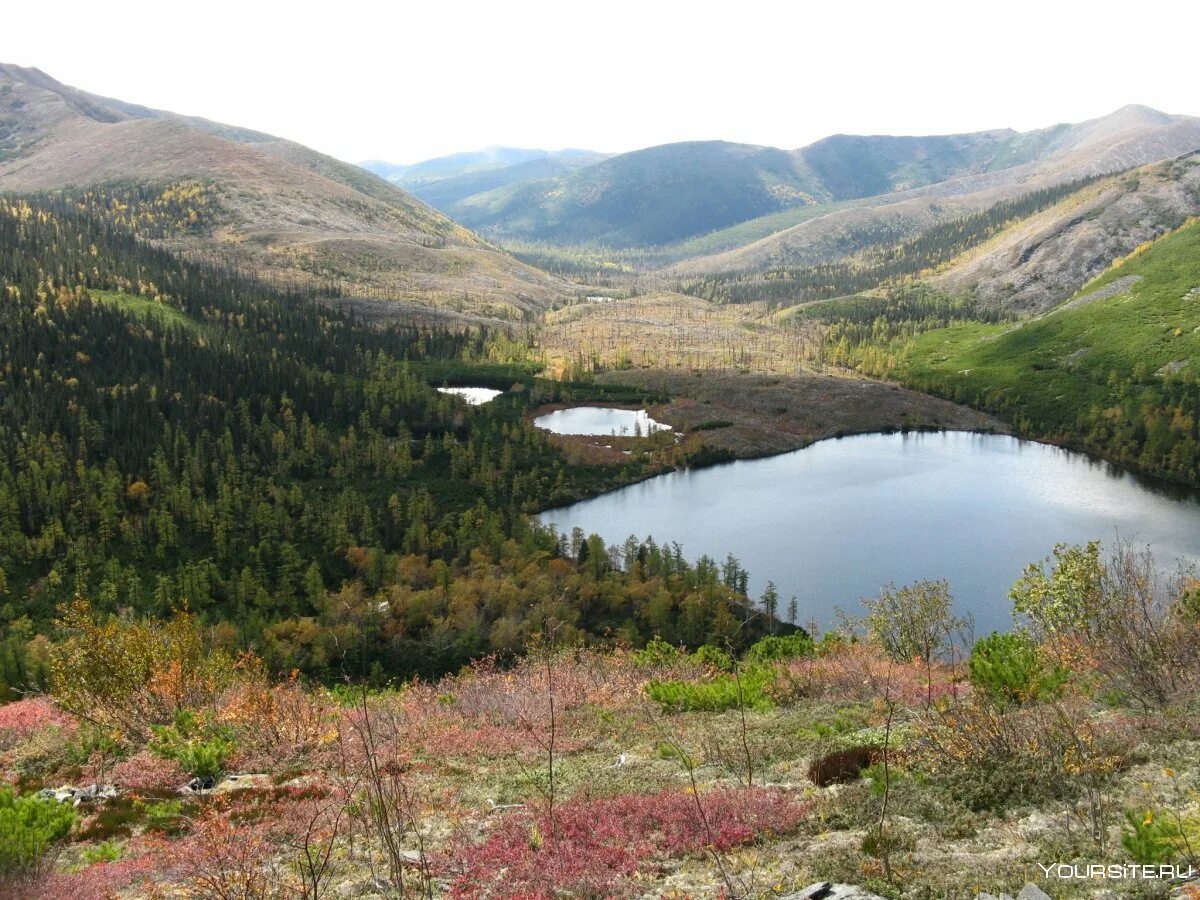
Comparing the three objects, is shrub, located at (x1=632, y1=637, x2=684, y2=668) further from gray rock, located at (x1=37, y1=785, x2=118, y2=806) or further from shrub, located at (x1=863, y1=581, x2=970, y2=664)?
gray rock, located at (x1=37, y1=785, x2=118, y2=806)

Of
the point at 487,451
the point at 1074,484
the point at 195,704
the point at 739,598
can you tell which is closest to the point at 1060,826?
the point at 195,704

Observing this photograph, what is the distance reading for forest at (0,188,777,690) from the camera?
79375 millimetres

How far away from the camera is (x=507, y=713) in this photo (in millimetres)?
31750

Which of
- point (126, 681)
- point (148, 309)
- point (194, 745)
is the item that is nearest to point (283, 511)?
point (126, 681)

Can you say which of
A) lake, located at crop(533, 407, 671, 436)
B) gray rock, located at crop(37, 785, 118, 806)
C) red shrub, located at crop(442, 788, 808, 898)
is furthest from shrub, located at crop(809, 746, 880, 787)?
lake, located at crop(533, 407, 671, 436)

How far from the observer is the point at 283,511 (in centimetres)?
10425

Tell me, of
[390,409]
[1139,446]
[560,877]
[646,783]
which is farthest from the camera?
[390,409]

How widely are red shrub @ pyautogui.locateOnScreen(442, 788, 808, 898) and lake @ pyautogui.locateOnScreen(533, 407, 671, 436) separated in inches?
5965

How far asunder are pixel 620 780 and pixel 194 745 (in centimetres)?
1414

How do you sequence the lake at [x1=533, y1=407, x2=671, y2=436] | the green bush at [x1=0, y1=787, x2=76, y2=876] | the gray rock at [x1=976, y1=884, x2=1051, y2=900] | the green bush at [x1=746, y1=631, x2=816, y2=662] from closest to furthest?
the gray rock at [x1=976, y1=884, x2=1051, y2=900] → the green bush at [x1=0, y1=787, x2=76, y2=876] → the green bush at [x1=746, y1=631, x2=816, y2=662] → the lake at [x1=533, y1=407, x2=671, y2=436]

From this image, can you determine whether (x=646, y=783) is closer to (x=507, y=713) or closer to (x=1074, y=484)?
(x=507, y=713)

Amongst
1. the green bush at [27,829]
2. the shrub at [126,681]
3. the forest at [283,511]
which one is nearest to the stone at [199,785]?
the green bush at [27,829]

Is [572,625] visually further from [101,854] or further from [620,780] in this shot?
[101,854]

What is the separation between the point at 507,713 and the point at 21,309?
169 m
